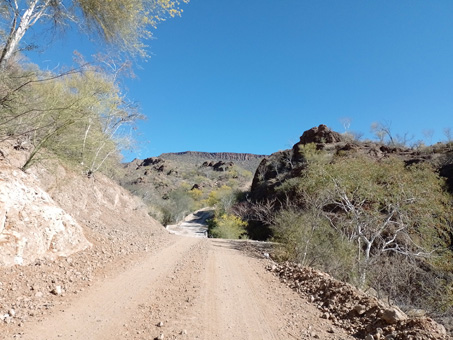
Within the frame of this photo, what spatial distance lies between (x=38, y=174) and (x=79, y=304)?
21.4 ft

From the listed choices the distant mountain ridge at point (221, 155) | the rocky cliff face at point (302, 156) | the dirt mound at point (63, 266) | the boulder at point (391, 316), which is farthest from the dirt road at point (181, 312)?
the distant mountain ridge at point (221, 155)

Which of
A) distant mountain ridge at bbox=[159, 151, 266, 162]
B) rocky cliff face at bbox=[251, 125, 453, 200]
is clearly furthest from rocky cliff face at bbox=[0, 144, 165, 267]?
distant mountain ridge at bbox=[159, 151, 266, 162]

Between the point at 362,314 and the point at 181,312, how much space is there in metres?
2.82

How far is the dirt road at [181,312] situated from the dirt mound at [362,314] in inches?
10.6

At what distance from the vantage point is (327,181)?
11375mm

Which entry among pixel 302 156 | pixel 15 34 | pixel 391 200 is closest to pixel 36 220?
pixel 15 34

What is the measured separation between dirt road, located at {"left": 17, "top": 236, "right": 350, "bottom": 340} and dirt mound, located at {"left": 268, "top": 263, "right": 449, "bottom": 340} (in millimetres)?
270

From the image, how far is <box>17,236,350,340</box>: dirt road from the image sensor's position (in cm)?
318

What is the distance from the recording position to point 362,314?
3.98 m

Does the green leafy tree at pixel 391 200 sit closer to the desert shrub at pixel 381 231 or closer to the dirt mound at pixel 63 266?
the desert shrub at pixel 381 231

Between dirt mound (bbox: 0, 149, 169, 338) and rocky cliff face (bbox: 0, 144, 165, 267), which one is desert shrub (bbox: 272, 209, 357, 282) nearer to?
dirt mound (bbox: 0, 149, 169, 338)

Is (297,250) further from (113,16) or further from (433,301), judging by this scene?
(113,16)

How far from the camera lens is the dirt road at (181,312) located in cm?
318

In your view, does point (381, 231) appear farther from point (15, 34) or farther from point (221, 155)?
point (221, 155)
